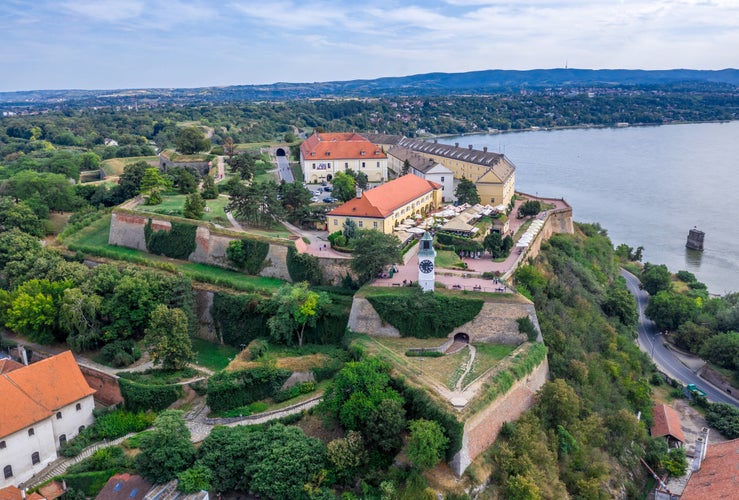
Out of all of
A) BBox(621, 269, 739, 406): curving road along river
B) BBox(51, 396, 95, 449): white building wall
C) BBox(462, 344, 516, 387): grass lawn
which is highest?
BBox(462, 344, 516, 387): grass lawn

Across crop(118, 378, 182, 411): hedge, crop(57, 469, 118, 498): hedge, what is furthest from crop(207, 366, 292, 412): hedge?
crop(57, 469, 118, 498): hedge

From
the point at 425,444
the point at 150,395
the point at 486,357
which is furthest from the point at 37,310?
the point at 486,357

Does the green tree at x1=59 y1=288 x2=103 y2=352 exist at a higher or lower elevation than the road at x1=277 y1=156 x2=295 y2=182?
lower

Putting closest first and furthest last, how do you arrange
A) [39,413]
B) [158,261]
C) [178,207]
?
[39,413]
[158,261]
[178,207]

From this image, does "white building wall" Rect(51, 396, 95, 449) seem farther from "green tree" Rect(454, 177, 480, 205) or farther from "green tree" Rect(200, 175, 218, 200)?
"green tree" Rect(454, 177, 480, 205)

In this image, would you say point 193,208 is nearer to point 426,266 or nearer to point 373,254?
point 373,254

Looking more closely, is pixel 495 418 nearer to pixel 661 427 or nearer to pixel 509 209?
pixel 661 427
